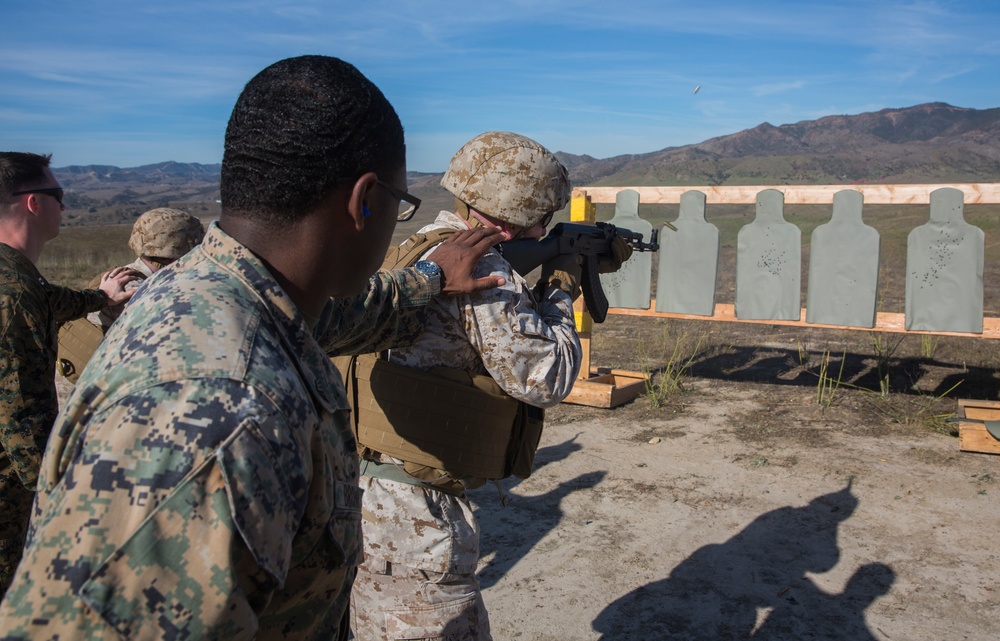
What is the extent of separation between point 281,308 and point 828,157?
Result: 180ft

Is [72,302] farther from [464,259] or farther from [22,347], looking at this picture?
[464,259]

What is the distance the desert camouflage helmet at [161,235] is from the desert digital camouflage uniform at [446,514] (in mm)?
2229

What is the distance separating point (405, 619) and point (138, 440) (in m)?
1.42

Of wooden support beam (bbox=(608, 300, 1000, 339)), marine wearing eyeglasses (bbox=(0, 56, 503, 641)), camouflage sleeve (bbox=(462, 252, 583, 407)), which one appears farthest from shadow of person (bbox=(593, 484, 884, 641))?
wooden support beam (bbox=(608, 300, 1000, 339))

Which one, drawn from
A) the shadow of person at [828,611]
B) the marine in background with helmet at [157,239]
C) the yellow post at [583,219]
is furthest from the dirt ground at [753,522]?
the marine in background with helmet at [157,239]

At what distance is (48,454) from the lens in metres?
0.98

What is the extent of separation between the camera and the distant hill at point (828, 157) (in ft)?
142

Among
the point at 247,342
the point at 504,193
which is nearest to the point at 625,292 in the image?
the point at 504,193

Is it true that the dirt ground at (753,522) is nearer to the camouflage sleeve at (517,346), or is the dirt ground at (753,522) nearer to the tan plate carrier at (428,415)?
the tan plate carrier at (428,415)

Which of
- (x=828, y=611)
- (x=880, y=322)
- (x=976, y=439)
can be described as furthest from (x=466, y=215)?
(x=880, y=322)

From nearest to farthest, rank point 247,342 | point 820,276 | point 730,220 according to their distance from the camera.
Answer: point 247,342, point 820,276, point 730,220

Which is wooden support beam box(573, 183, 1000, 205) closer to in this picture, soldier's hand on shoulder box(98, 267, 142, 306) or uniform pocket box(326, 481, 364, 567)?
soldier's hand on shoulder box(98, 267, 142, 306)

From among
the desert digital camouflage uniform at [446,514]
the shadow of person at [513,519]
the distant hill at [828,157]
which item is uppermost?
the distant hill at [828,157]

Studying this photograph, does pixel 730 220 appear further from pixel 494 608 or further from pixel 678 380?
pixel 494 608
